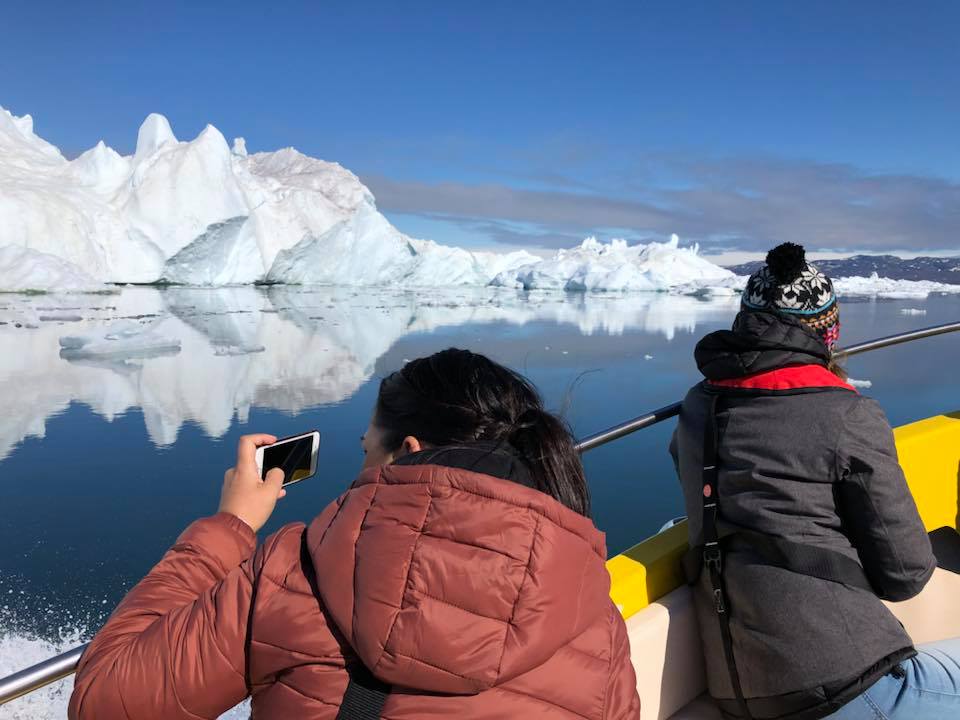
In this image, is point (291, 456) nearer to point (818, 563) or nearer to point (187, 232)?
point (818, 563)

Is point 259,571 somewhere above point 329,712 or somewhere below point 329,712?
above

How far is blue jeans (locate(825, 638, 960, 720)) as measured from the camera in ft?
3.88

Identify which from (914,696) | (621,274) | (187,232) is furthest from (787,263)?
(621,274)

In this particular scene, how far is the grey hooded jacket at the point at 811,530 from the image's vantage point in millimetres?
1181

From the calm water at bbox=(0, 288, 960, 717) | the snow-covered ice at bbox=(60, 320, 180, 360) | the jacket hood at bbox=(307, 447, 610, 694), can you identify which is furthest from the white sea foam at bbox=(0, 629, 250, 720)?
the snow-covered ice at bbox=(60, 320, 180, 360)

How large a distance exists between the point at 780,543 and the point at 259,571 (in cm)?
90

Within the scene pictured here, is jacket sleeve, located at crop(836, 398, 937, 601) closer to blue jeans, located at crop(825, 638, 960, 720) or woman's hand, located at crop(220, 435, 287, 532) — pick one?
blue jeans, located at crop(825, 638, 960, 720)

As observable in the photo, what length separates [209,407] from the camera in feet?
27.3

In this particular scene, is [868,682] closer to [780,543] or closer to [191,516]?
[780,543]

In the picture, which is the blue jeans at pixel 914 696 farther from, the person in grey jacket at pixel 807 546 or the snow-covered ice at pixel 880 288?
the snow-covered ice at pixel 880 288

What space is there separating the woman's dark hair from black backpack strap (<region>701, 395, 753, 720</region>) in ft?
1.61

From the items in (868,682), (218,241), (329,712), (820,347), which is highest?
(218,241)

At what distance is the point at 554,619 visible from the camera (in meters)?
0.75

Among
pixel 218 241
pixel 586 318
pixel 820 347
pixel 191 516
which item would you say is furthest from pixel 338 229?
pixel 820 347
